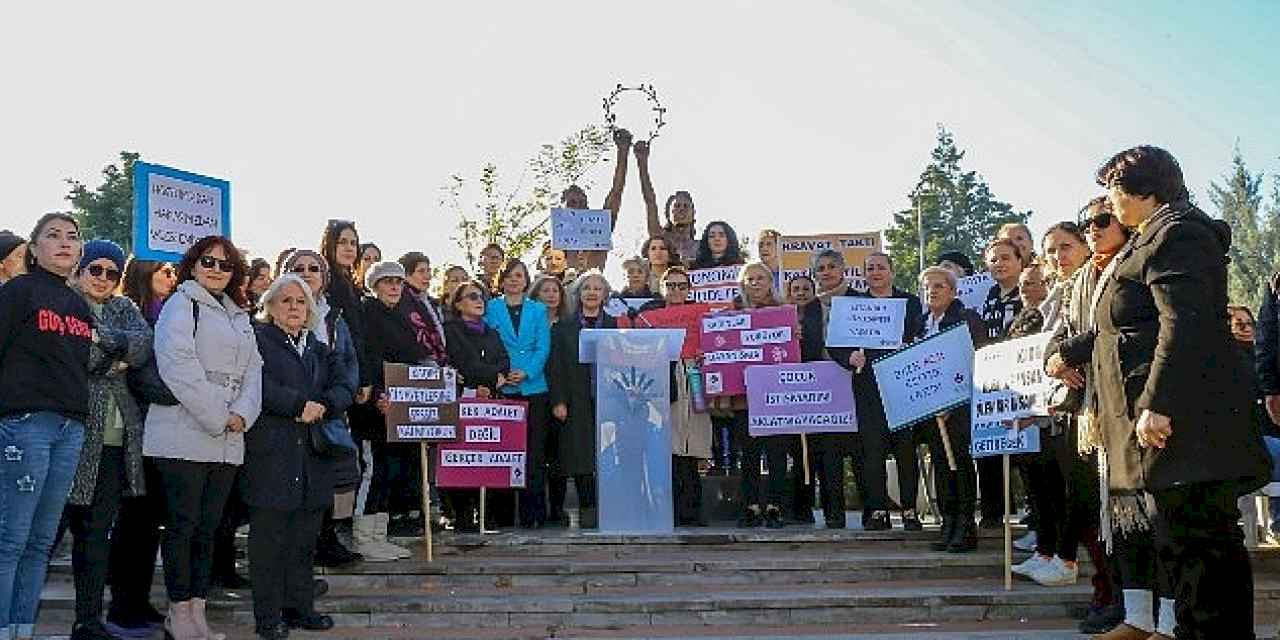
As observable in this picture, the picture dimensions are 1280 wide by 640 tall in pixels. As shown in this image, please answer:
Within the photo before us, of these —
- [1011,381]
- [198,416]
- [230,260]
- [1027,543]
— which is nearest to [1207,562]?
[1011,381]

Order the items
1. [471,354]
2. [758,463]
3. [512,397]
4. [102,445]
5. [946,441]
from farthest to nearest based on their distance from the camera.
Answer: [758,463]
[512,397]
[471,354]
[946,441]
[102,445]

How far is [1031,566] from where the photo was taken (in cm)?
797

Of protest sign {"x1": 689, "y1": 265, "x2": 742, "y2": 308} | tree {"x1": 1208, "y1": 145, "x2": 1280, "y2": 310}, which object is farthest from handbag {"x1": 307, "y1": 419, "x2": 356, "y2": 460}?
tree {"x1": 1208, "y1": 145, "x2": 1280, "y2": 310}

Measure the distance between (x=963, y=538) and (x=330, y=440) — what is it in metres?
4.21

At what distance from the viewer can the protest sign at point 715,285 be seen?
36.4 feet

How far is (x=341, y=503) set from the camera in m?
8.33

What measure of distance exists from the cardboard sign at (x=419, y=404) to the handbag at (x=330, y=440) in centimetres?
Answer: 116

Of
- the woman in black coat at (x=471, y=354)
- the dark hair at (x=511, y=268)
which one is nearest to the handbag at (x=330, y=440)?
the woman in black coat at (x=471, y=354)

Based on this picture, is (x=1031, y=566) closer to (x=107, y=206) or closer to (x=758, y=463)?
(x=758, y=463)


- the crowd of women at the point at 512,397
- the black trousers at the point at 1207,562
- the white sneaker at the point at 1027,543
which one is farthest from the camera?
the white sneaker at the point at 1027,543

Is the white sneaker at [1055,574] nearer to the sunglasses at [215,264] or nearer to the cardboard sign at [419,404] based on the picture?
the cardboard sign at [419,404]

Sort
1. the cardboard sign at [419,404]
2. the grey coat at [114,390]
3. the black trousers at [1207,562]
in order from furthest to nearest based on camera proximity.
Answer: the cardboard sign at [419,404]
the grey coat at [114,390]
the black trousers at [1207,562]

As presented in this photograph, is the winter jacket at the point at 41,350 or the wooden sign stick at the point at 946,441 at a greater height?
the winter jacket at the point at 41,350

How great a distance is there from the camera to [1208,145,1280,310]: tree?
63.8 metres
